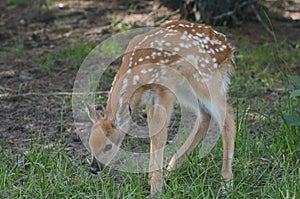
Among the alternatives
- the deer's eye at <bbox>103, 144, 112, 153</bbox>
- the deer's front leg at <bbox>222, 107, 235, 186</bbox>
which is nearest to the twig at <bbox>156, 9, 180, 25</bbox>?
the deer's front leg at <bbox>222, 107, 235, 186</bbox>

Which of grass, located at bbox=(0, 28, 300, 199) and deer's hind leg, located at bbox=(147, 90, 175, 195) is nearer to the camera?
grass, located at bbox=(0, 28, 300, 199)

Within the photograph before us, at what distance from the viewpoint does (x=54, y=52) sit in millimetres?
7621

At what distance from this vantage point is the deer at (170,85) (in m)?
4.43

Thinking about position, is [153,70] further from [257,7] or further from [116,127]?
[257,7]

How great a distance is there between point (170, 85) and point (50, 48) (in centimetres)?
361

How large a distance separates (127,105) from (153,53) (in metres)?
0.54

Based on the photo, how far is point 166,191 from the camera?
4195 millimetres

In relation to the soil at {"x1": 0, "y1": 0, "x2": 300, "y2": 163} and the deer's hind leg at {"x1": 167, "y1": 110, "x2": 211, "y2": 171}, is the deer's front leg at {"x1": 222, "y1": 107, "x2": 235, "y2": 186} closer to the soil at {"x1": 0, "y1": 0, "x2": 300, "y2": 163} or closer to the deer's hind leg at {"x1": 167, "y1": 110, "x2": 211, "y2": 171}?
the deer's hind leg at {"x1": 167, "y1": 110, "x2": 211, "y2": 171}

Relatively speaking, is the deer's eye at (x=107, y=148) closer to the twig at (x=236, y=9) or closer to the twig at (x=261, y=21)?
the twig at (x=236, y=9)

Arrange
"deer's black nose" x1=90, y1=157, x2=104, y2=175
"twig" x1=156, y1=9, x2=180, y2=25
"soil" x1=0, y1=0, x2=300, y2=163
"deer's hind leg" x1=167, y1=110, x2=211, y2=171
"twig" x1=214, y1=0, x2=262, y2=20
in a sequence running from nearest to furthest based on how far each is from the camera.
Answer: "deer's black nose" x1=90, y1=157, x2=104, y2=175 → "deer's hind leg" x1=167, y1=110, x2=211, y2=171 → "soil" x1=0, y1=0, x2=300, y2=163 → "twig" x1=214, y1=0, x2=262, y2=20 → "twig" x1=156, y1=9, x2=180, y2=25

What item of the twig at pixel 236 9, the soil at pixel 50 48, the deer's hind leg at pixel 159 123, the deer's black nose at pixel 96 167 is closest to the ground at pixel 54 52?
the soil at pixel 50 48

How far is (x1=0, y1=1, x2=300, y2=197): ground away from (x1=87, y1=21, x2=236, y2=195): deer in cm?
73

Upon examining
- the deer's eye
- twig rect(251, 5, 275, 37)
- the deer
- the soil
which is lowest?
the soil

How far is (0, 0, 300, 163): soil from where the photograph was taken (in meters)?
5.50
